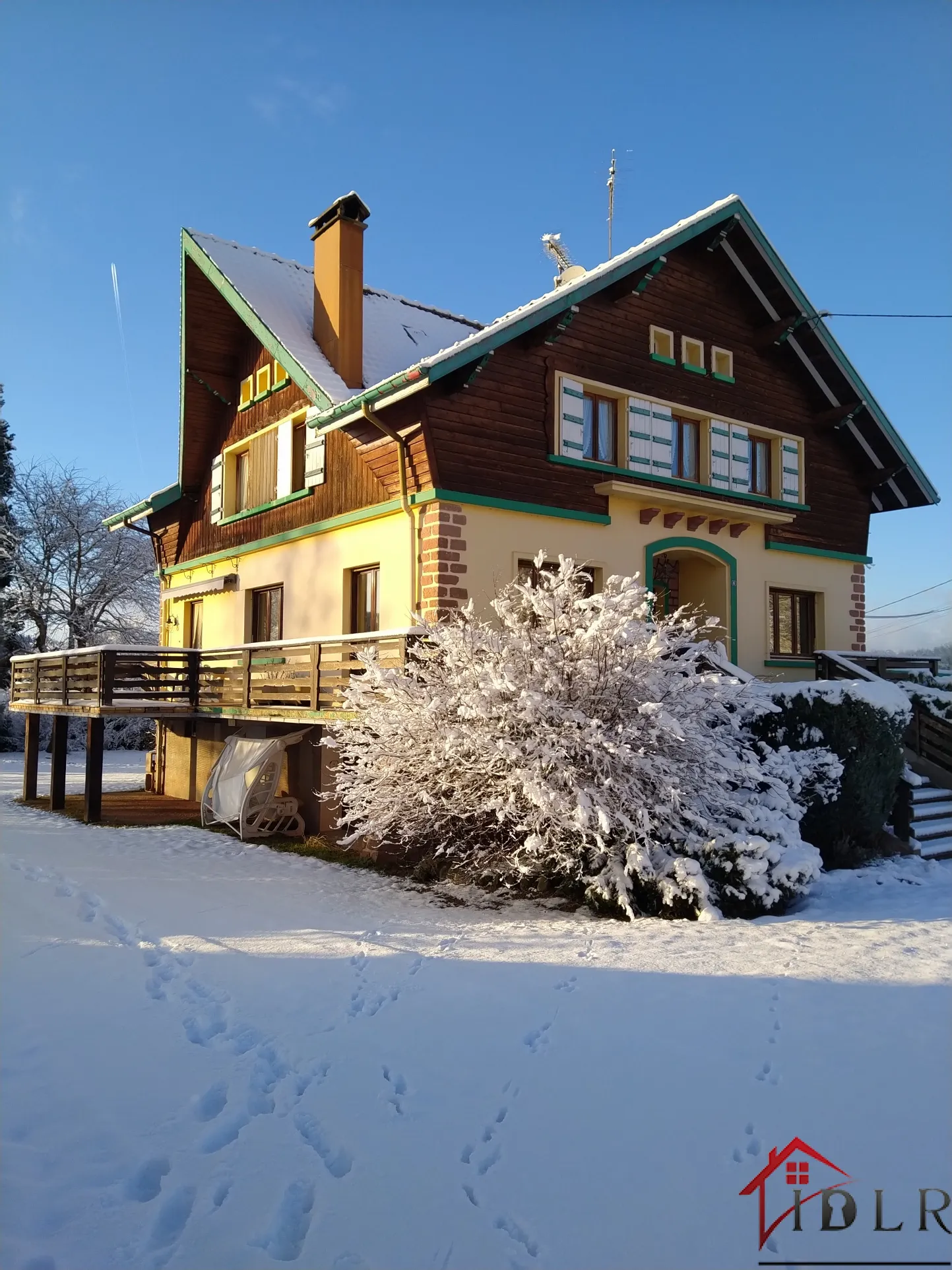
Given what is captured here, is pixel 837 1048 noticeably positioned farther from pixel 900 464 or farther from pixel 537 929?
pixel 900 464

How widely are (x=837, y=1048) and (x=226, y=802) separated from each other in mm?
10242

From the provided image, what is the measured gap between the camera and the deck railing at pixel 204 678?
39.8 ft

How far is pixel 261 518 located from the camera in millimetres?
16641

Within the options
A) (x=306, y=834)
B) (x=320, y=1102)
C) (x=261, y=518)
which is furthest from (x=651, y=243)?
(x=320, y=1102)

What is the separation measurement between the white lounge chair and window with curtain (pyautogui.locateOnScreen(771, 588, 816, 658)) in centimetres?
887

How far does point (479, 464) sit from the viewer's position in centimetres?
1241

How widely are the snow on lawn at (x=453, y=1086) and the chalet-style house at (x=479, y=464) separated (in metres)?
5.22

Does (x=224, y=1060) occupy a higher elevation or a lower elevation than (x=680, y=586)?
lower

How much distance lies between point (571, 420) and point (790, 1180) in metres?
11.1

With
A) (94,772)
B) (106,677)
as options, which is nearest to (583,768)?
(106,677)

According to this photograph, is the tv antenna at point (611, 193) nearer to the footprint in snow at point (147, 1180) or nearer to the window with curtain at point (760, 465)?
the window with curtain at point (760, 465)

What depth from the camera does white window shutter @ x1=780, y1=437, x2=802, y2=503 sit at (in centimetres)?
1636

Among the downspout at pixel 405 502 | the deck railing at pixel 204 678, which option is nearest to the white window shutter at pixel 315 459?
the downspout at pixel 405 502

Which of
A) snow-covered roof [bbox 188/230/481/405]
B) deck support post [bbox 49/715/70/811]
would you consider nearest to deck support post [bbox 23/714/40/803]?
deck support post [bbox 49/715/70/811]
